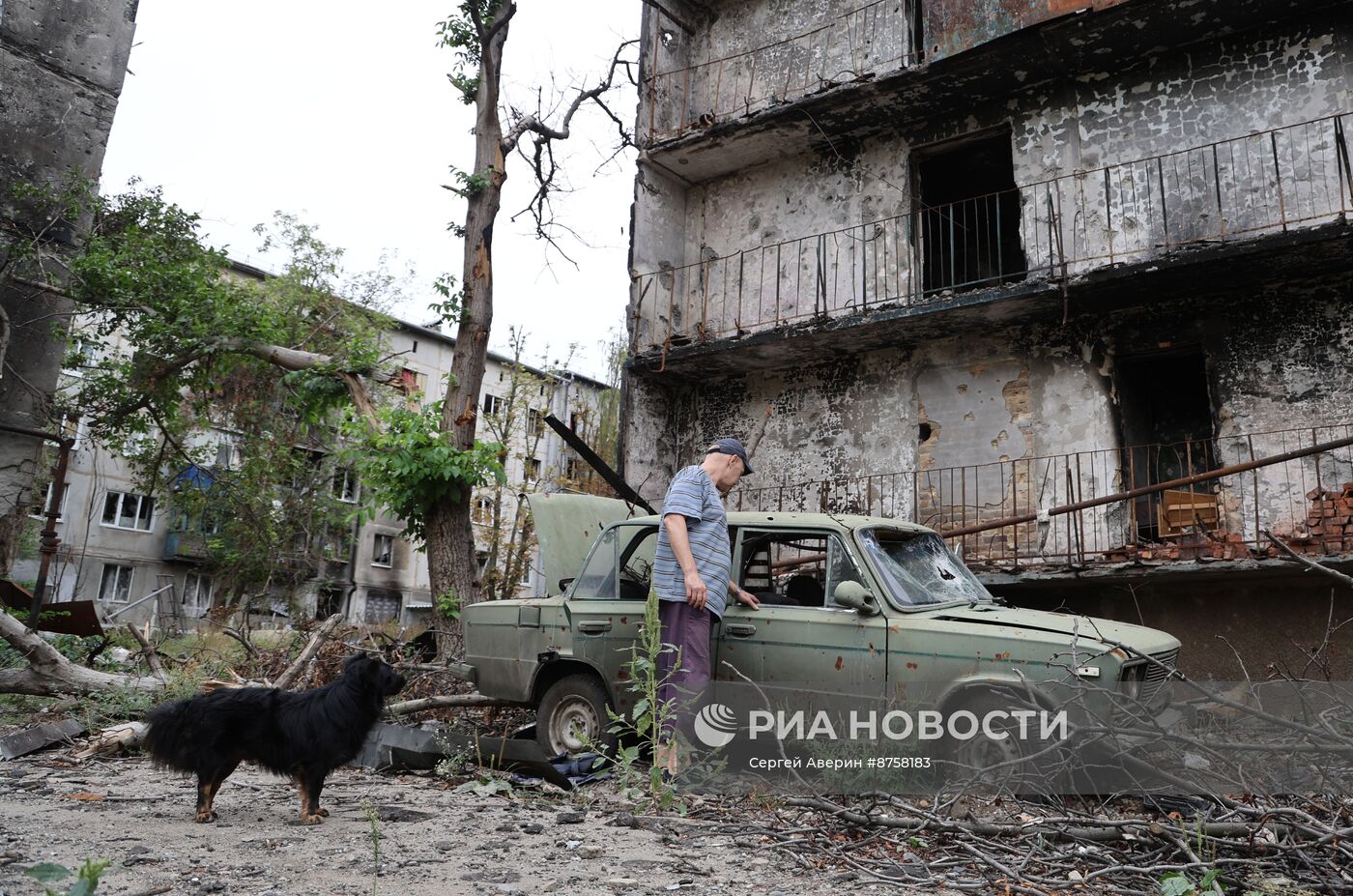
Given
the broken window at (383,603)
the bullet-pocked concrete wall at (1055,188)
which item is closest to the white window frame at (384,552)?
the broken window at (383,603)

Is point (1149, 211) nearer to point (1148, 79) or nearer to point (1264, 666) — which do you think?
point (1148, 79)

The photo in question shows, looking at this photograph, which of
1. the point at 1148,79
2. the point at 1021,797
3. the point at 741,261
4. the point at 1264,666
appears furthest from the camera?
the point at 741,261

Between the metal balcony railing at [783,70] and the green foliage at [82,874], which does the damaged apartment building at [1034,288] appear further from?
the green foliage at [82,874]

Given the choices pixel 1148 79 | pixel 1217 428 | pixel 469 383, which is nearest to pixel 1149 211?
pixel 1148 79

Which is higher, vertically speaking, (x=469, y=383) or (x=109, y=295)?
(x=109, y=295)

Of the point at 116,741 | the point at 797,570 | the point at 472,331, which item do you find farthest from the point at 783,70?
the point at 116,741

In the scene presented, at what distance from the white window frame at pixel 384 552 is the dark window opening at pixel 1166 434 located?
31.1m

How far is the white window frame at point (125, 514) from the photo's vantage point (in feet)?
103

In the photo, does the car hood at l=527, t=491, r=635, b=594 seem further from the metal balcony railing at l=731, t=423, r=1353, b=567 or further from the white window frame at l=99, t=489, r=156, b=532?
the white window frame at l=99, t=489, r=156, b=532

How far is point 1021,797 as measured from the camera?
4.32 m

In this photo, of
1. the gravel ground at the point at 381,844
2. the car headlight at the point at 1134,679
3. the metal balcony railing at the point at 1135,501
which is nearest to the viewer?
the gravel ground at the point at 381,844

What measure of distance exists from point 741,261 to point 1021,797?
9.02m

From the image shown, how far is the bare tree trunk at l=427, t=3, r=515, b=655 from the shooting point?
9.66 meters

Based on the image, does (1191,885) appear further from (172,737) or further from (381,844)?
(172,737)
